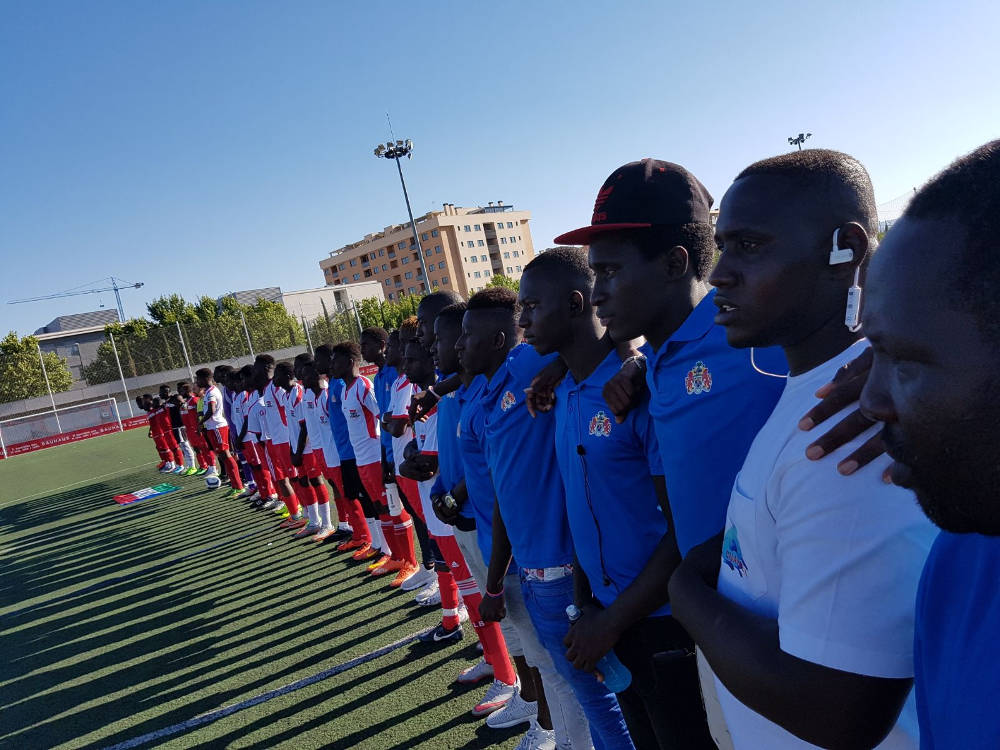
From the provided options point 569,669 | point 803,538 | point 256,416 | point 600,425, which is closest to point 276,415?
point 256,416

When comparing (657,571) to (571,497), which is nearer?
(657,571)

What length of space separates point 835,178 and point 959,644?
951 mm

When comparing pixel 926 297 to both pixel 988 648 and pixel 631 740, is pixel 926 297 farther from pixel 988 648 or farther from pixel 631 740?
pixel 631 740

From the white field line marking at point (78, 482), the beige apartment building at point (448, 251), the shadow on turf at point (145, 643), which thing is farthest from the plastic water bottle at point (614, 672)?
the beige apartment building at point (448, 251)

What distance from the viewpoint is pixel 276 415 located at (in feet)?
30.4

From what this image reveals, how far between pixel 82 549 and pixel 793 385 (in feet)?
39.3

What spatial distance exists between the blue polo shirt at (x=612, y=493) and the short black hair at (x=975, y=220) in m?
1.25

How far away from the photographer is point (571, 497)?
2.26 meters

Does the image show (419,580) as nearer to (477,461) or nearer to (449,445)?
(449,445)

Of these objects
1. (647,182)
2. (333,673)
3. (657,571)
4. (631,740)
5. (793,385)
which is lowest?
(333,673)

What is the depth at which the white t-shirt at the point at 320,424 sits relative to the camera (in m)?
7.27

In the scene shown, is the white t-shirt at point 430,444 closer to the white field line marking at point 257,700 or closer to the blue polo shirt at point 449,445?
the blue polo shirt at point 449,445

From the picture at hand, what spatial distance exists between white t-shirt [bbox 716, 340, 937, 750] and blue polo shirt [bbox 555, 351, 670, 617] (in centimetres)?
80

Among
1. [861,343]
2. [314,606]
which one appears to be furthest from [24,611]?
[861,343]
